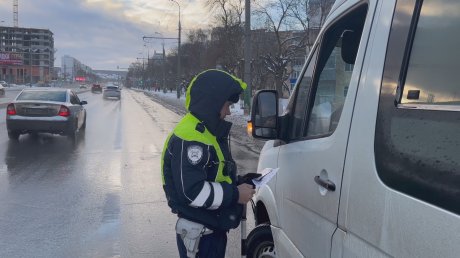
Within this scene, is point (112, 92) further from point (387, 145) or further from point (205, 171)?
point (387, 145)

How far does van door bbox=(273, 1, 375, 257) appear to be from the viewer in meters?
2.12

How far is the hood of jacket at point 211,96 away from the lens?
268cm

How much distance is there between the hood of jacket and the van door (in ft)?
1.60

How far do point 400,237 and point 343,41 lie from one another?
122 cm

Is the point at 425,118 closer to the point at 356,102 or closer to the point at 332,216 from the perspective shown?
the point at 356,102

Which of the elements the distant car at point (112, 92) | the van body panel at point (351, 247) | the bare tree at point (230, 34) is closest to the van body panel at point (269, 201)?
the van body panel at point (351, 247)

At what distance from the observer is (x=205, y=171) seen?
262 cm

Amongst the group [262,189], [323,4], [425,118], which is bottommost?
[262,189]

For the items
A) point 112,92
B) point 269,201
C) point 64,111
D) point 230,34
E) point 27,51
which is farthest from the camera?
point 27,51

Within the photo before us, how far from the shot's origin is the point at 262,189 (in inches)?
144

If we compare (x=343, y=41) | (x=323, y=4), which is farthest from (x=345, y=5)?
(x=323, y=4)

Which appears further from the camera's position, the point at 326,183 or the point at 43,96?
the point at 43,96

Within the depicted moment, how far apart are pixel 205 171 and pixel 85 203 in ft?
15.8

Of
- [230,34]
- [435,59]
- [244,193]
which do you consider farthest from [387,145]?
[230,34]
